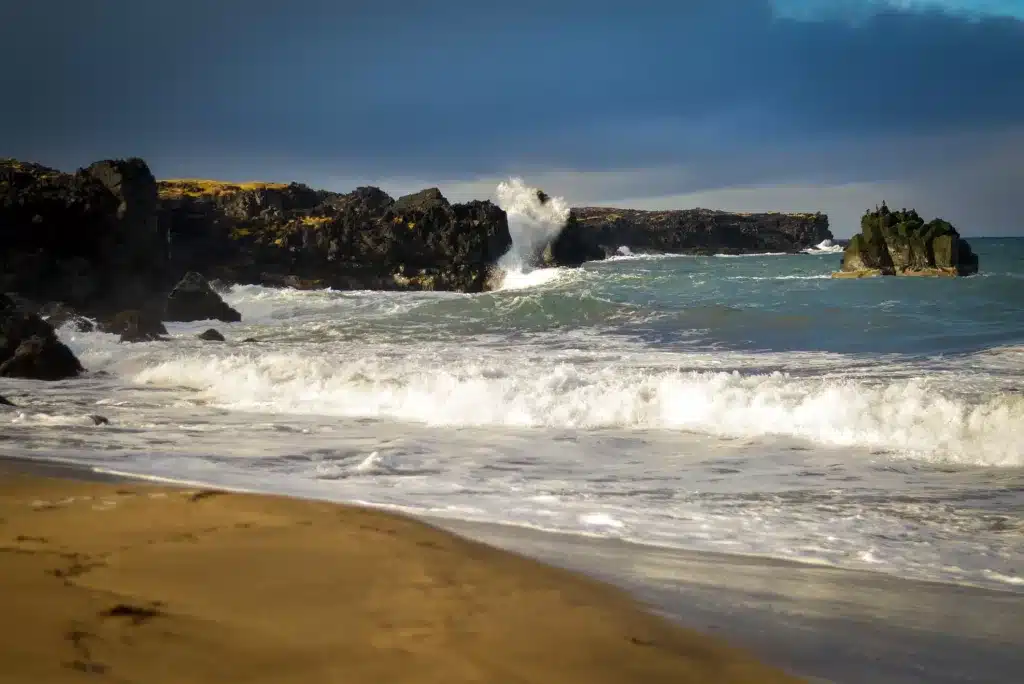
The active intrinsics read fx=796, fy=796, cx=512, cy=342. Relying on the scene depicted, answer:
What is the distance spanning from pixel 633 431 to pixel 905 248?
114ft

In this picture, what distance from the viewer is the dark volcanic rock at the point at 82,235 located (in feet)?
83.7

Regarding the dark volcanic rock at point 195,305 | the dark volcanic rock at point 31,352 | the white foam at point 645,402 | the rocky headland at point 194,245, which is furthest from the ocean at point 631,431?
the dark volcanic rock at point 195,305

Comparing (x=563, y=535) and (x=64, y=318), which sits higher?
(x=64, y=318)

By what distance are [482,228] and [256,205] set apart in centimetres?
1515

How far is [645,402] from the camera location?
998cm

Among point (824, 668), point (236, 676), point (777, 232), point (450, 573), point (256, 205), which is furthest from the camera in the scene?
point (777, 232)

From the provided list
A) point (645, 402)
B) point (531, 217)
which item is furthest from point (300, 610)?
point (531, 217)

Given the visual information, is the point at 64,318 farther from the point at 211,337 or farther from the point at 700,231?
the point at 700,231

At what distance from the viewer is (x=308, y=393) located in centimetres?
1210

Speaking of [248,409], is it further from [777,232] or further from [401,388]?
[777,232]

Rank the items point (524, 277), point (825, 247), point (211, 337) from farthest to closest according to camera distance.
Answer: point (825, 247) < point (524, 277) < point (211, 337)

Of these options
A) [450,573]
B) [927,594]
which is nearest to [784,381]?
[927,594]

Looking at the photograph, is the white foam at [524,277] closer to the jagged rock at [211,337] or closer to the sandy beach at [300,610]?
the jagged rock at [211,337]

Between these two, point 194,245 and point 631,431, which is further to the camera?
point 194,245
